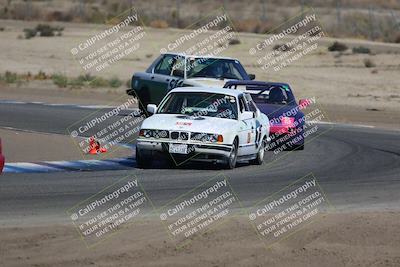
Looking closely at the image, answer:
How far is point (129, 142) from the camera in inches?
875

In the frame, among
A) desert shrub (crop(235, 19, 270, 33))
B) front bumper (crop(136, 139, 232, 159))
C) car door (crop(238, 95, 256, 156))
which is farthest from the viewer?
desert shrub (crop(235, 19, 270, 33))

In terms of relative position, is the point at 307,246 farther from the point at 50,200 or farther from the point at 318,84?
the point at 318,84

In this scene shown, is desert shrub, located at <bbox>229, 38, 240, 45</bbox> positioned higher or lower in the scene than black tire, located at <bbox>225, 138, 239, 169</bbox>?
lower

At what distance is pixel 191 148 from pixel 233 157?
881 millimetres

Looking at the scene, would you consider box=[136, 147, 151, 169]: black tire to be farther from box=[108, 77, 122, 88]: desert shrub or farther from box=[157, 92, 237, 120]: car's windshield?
box=[108, 77, 122, 88]: desert shrub

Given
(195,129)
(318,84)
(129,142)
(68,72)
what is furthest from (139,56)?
(195,129)

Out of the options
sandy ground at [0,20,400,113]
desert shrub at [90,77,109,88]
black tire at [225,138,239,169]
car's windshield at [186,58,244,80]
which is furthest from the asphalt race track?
desert shrub at [90,77,109,88]

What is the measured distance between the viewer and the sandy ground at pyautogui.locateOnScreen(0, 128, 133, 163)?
18.8 metres

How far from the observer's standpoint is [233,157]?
17578 mm

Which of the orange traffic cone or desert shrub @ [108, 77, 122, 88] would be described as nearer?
the orange traffic cone

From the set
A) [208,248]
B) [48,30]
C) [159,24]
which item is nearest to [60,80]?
[48,30]

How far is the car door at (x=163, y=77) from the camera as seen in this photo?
25.2 metres

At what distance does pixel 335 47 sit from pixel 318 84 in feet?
30.5

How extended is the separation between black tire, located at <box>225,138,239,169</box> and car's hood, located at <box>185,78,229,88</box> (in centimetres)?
655
